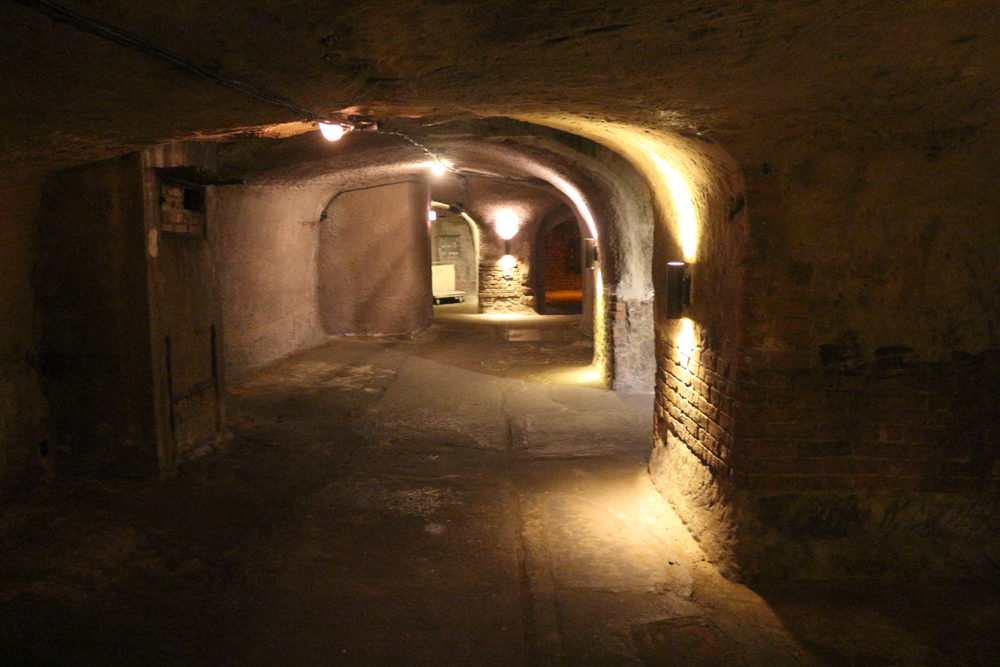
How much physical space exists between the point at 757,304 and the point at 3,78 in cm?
311

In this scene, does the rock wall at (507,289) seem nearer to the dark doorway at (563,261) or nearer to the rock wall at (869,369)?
the dark doorway at (563,261)

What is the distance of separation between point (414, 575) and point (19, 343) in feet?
9.91

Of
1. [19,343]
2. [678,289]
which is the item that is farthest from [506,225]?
[19,343]

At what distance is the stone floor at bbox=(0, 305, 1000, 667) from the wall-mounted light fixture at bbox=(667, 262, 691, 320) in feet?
4.00

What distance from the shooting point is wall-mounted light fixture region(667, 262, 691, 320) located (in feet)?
13.6

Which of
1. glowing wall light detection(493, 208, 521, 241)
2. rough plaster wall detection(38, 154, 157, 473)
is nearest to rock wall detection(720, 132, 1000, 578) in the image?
rough plaster wall detection(38, 154, 157, 473)

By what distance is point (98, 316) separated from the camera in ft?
15.3

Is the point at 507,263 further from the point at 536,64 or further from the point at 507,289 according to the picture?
the point at 536,64

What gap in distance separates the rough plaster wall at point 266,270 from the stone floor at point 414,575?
303cm

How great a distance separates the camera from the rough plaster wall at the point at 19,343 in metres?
4.32

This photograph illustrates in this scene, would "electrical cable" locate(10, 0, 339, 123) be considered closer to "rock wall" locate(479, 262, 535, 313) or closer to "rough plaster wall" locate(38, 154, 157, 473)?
"rough plaster wall" locate(38, 154, 157, 473)

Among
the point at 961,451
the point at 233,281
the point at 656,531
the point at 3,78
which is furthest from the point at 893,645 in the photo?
the point at 233,281

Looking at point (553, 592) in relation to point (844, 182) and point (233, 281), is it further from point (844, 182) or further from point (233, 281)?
point (233, 281)

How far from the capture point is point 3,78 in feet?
7.70
